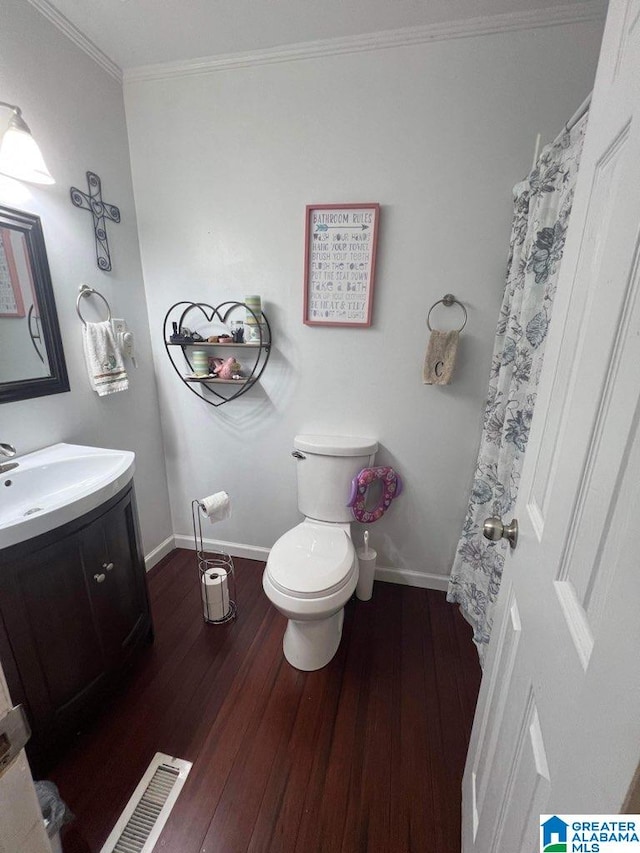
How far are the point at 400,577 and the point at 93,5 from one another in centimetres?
277

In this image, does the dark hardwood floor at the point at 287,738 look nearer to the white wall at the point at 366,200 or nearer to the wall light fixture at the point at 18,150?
the white wall at the point at 366,200

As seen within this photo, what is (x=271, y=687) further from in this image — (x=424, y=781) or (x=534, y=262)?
(x=534, y=262)

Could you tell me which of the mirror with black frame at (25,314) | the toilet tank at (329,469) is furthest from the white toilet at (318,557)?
the mirror with black frame at (25,314)

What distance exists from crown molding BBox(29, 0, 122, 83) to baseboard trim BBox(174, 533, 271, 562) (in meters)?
2.35

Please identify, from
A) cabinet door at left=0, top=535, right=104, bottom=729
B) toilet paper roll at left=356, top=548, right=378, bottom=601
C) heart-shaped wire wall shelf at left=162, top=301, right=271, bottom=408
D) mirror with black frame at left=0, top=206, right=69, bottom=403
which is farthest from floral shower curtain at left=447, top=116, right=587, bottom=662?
mirror with black frame at left=0, top=206, right=69, bottom=403

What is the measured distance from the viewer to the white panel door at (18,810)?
40 cm

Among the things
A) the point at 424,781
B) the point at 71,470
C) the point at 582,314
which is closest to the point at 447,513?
the point at 424,781

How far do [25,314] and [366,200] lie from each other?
1439 mm

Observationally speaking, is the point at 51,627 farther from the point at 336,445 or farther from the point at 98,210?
the point at 98,210

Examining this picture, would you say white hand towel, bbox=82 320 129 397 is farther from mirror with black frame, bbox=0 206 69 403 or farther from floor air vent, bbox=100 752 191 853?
floor air vent, bbox=100 752 191 853

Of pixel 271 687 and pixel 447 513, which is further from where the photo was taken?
pixel 447 513

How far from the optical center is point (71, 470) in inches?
52.1

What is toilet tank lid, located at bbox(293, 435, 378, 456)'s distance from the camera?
1673 mm

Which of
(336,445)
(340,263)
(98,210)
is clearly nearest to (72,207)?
(98,210)
